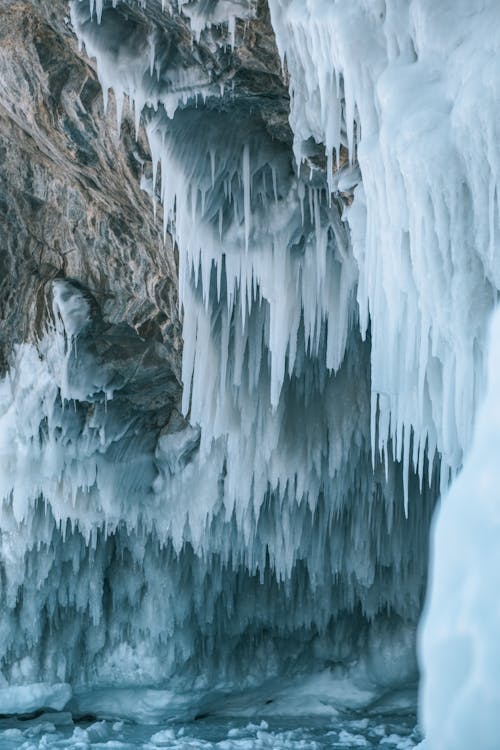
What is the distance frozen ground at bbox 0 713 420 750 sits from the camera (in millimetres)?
7777

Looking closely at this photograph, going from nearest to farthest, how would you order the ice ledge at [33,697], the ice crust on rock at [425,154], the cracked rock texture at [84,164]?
the ice crust on rock at [425,154], the cracked rock texture at [84,164], the ice ledge at [33,697]

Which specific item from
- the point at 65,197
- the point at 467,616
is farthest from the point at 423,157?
the point at 65,197

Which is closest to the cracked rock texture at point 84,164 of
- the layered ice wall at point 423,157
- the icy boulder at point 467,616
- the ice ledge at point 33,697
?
the layered ice wall at point 423,157

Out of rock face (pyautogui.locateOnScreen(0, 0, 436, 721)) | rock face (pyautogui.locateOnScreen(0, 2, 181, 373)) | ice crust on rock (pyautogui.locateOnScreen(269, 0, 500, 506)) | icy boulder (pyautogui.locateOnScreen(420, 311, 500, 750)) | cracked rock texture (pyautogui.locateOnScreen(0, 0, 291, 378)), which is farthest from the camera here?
rock face (pyautogui.locateOnScreen(0, 2, 181, 373))

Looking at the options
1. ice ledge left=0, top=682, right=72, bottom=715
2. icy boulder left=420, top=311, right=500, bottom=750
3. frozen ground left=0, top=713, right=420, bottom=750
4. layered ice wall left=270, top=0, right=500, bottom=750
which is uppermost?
layered ice wall left=270, top=0, right=500, bottom=750

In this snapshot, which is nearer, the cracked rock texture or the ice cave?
the ice cave

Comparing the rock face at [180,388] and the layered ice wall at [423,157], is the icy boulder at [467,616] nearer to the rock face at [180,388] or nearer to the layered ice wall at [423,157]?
the layered ice wall at [423,157]

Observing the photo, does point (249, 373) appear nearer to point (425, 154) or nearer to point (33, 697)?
point (425, 154)

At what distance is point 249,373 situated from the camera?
593 centimetres

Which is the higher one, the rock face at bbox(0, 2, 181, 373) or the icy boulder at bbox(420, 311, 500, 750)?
the rock face at bbox(0, 2, 181, 373)

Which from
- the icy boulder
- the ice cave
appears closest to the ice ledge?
the ice cave

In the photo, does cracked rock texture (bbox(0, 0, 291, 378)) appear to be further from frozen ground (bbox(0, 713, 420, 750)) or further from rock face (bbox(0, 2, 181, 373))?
frozen ground (bbox(0, 713, 420, 750))

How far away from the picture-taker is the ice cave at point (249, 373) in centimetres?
326

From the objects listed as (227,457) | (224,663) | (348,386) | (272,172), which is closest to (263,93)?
(272,172)
